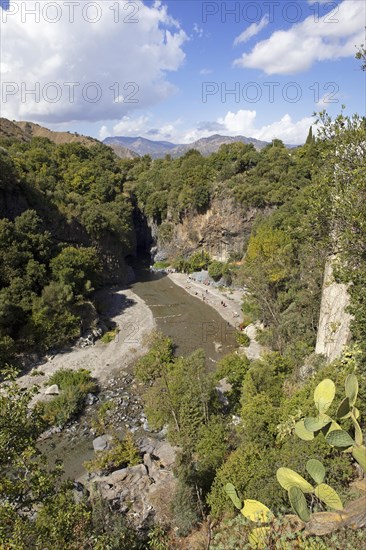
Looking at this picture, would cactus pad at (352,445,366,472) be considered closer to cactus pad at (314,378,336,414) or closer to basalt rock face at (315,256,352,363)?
cactus pad at (314,378,336,414)

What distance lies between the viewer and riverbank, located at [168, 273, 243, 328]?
33281mm

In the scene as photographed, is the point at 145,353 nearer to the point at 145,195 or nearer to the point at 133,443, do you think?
the point at 133,443

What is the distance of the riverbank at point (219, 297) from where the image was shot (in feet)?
109

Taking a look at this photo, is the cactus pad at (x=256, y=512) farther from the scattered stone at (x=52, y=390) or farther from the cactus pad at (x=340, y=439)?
the scattered stone at (x=52, y=390)

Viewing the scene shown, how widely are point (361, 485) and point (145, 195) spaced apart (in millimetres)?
60638

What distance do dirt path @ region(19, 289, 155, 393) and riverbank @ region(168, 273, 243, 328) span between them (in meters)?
7.03

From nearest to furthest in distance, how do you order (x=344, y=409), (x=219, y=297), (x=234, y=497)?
(x=344, y=409)
(x=234, y=497)
(x=219, y=297)

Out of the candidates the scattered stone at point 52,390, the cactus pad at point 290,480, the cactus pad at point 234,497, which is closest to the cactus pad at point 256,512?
the cactus pad at point 234,497

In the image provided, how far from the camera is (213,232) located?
4975 centimetres

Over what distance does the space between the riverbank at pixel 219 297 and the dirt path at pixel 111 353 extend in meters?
7.03

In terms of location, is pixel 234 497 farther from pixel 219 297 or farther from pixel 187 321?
pixel 219 297

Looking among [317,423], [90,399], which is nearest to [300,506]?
[317,423]

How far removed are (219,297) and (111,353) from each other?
15680 mm

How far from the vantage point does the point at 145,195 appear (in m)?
60.9
